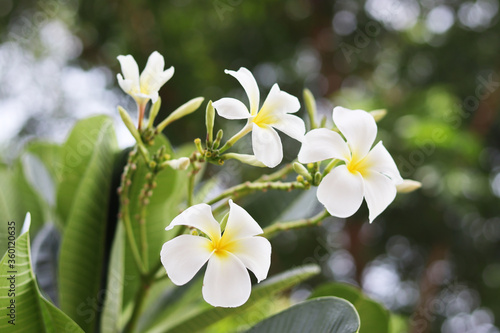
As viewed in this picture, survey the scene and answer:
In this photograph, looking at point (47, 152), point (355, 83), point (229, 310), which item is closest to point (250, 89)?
point (229, 310)

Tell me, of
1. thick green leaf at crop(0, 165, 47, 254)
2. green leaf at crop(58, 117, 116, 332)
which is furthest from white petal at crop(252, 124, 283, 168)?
thick green leaf at crop(0, 165, 47, 254)

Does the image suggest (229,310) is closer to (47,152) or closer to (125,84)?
(125,84)

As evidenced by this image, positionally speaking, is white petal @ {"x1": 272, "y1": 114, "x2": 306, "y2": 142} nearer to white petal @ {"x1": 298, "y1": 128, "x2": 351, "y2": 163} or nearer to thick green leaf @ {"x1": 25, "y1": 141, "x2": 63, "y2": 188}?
white petal @ {"x1": 298, "y1": 128, "x2": 351, "y2": 163}

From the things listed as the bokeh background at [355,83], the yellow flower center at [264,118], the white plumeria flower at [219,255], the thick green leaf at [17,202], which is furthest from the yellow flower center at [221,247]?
the bokeh background at [355,83]

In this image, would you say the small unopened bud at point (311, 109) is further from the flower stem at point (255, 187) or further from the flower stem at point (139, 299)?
the flower stem at point (139, 299)

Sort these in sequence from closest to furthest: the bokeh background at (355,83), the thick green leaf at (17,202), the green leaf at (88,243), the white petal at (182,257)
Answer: the white petal at (182,257) → the green leaf at (88,243) → the thick green leaf at (17,202) → the bokeh background at (355,83)

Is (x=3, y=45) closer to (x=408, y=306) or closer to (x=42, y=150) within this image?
(x=42, y=150)

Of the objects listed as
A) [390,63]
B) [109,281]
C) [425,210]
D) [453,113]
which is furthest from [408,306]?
[109,281]

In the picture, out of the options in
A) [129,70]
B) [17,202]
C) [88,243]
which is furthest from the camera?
[17,202]
